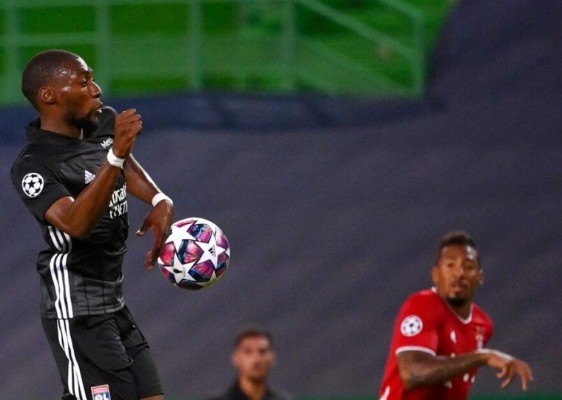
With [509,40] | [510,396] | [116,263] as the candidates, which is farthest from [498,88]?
[116,263]

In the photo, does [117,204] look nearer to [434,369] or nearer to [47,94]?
[47,94]

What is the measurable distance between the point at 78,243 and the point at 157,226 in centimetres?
32

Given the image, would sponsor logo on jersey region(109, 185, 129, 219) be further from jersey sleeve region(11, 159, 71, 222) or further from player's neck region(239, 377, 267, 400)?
player's neck region(239, 377, 267, 400)

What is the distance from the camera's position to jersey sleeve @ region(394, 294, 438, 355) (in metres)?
6.92

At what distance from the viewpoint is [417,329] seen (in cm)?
696

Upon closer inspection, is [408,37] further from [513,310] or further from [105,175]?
[105,175]

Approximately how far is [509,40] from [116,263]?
5.57 meters

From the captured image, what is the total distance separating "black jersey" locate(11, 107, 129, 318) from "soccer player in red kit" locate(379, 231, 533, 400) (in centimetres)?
167

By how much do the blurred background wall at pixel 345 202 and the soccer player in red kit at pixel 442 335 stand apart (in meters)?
3.03

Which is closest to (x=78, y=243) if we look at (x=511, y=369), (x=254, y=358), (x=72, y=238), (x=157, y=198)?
(x=72, y=238)

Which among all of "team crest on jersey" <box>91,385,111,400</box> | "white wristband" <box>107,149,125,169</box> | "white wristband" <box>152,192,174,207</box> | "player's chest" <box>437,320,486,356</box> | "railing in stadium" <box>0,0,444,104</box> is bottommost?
"team crest on jersey" <box>91,385,111,400</box>

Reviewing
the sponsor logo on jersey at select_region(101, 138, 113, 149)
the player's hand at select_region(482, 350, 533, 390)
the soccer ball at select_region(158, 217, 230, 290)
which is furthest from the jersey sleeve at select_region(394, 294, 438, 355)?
the sponsor logo on jersey at select_region(101, 138, 113, 149)

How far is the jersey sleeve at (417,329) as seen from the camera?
692 centimetres

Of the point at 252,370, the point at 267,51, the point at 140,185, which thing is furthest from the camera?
the point at 267,51
